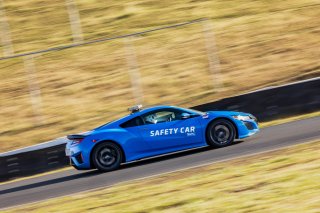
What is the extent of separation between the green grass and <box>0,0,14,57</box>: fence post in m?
16.6

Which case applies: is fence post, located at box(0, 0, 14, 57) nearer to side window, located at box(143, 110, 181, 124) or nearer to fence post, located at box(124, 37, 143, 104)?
fence post, located at box(124, 37, 143, 104)

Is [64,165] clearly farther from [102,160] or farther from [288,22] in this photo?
[288,22]

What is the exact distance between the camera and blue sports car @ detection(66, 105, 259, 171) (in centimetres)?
1399

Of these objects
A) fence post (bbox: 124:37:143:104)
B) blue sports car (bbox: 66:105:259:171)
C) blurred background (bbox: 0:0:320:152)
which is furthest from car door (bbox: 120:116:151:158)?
fence post (bbox: 124:37:143:104)

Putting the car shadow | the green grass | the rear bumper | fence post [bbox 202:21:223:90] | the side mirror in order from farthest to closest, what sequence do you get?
1. fence post [bbox 202:21:223:90]
2. the side mirror
3. the rear bumper
4. the car shadow
5. the green grass

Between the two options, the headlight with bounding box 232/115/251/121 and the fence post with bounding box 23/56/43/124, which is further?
the fence post with bounding box 23/56/43/124

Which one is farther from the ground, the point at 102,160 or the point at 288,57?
the point at 288,57

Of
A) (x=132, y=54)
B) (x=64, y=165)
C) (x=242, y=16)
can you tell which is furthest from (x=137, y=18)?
(x=64, y=165)

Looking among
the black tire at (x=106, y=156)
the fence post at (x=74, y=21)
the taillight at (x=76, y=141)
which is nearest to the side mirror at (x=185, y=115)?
the black tire at (x=106, y=156)

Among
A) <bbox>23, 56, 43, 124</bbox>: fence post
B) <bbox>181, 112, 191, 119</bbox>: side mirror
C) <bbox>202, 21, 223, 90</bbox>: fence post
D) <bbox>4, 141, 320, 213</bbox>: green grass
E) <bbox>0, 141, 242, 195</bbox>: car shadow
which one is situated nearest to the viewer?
<bbox>4, 141, 320, 213</bbox>: green grass

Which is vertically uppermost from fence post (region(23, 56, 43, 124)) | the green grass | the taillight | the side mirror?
fence post (region(23, 56, 43, 124))

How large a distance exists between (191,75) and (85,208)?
13118 mm

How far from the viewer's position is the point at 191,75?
22.6 metres

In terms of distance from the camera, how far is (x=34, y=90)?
21.7 metres
